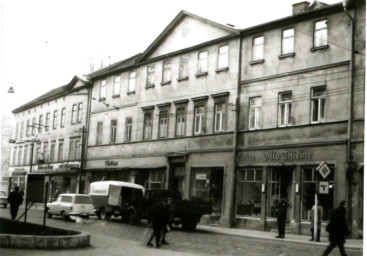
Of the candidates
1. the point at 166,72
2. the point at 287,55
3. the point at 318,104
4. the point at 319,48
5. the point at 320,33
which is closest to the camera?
the point at 318,104

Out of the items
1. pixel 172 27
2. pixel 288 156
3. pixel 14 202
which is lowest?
pixel 14 202

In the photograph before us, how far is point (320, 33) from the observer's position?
25.6 meters

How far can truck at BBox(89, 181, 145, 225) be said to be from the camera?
27.0 meters

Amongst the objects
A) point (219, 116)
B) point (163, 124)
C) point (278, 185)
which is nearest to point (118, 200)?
point (219, 116)

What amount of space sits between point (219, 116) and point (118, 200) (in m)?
7.32

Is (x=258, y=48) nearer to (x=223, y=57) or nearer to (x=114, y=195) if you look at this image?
(x=223, y=57)

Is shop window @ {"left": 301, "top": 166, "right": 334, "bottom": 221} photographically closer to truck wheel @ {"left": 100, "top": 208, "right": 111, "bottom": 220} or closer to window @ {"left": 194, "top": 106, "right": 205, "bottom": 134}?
window @ {"left": 194, "top": 106, "right": 205, "bottom": 134}

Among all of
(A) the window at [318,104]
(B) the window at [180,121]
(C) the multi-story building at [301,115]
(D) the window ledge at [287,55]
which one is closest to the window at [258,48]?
(C) the multi-story building at [301,115]

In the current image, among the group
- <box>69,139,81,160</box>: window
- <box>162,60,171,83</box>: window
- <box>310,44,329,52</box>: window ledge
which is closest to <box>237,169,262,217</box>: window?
<box>310,44,329,52</box>: window ledge

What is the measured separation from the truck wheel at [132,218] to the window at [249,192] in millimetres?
5744

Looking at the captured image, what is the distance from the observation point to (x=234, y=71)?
30.2m

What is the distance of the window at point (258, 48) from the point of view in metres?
28.7

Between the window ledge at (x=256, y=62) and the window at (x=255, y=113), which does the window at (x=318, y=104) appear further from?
the window ledge at (x=256, y=62)

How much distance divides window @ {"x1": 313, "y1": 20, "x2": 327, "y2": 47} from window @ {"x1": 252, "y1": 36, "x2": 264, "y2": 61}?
3533mm
